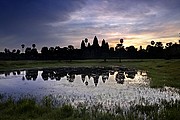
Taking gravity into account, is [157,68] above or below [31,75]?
above

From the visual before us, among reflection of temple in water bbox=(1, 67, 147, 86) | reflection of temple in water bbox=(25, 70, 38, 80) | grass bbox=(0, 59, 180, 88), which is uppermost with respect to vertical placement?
grass bbox=(0, 59, 180, 88)

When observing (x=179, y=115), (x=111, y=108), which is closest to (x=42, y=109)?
(x=111, y=108)

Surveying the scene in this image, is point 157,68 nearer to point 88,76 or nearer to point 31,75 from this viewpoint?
point 88,76

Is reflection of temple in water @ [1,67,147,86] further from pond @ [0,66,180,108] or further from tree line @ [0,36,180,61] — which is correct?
tree line @ [0,36,180,61]

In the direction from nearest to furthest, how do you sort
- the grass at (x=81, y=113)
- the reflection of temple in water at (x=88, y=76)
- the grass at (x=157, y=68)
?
the grass at (x=81, y=113), the grass at (x=157, y=68), the reflection of temple in water at (x=88, y=76)

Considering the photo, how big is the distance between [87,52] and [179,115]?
174 meters

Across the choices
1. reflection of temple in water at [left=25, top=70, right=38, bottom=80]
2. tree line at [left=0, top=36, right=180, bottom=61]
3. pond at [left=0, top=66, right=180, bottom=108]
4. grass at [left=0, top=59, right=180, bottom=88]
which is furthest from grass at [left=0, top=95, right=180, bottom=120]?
tree line at [left=0, top=36, right=180, bottom=61]

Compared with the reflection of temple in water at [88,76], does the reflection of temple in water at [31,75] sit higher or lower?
higher

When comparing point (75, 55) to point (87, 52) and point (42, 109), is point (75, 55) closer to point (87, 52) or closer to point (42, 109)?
point (87, 52)

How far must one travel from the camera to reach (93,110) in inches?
766

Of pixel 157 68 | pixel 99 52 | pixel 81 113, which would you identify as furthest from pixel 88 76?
pixel 99 52

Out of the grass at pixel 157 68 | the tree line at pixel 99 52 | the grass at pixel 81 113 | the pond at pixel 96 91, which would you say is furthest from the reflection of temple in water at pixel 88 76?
the tree line at pixel 99 52

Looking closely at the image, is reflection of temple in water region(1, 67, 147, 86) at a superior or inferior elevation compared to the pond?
inferior

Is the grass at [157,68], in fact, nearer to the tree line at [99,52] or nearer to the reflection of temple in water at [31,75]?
the reflection of temple in water at [31,75]
